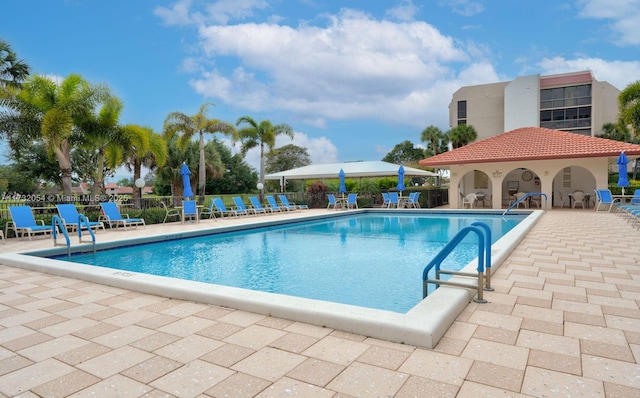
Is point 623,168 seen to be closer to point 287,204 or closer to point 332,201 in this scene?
point 332,201

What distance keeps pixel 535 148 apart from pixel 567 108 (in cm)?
2913

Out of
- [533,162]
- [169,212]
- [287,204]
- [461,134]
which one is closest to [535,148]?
[533,162]

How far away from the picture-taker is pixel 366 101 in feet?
78.9

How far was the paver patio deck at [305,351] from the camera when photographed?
238 centimetres

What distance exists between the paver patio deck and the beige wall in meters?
14.8

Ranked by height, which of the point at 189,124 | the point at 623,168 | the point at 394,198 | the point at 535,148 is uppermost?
the point at 189,124

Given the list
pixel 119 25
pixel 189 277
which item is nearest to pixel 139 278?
pixel 189 277

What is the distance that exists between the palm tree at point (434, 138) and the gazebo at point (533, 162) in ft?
57.4

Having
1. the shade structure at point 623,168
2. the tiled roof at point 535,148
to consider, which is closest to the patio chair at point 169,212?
the tiled roof at point 535,148

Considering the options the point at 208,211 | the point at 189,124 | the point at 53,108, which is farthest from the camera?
the point at 189,124

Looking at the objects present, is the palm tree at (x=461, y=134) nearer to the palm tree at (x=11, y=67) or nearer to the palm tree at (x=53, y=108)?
the palm tree at (x=53, y=108)

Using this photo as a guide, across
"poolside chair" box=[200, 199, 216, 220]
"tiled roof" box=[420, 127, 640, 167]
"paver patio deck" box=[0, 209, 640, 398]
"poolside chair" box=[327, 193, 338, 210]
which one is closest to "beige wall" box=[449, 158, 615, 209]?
"tiled roof" box=[420, 127, 640, 167]

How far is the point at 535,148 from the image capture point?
18281 millimetres

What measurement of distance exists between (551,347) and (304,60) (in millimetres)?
14868
